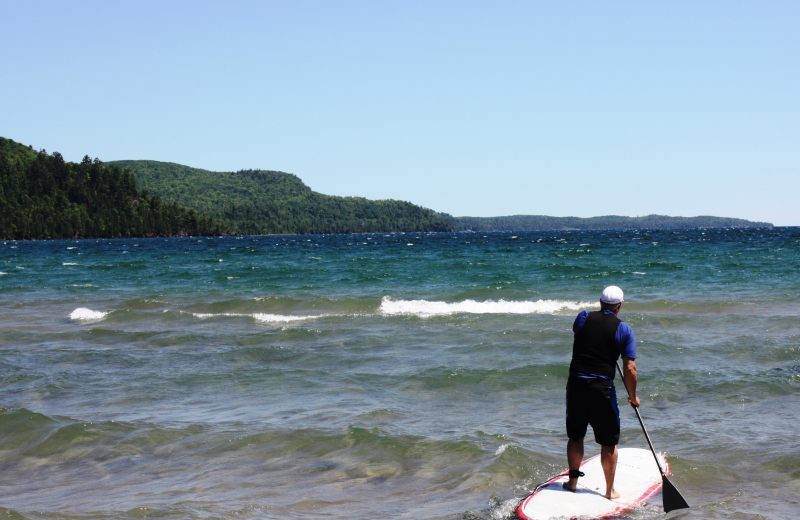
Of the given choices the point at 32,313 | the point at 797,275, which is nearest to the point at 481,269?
the point at 797,275

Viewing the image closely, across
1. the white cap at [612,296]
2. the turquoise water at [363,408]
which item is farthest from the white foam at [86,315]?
the white cap at [612,296]

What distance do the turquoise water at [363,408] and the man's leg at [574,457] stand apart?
0.60m

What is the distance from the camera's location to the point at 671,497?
7.73 m

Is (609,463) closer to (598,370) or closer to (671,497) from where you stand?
(671,497)

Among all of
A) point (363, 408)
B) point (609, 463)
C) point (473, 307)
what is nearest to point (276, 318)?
point (473, 307)

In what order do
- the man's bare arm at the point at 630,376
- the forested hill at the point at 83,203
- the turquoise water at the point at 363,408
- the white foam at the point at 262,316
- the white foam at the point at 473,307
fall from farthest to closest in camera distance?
1. the forested hill at the point at 83,203
2. the white foam at the point at 473,307
3. the white foam at the point at 262,316
4. the turquoise water at the point at 363,408
5. the man's bare arm at the point at 630,376

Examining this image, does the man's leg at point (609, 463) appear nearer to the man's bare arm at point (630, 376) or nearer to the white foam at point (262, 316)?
the man's bare arm at point (630, 376)

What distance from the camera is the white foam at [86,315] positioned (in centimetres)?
2432

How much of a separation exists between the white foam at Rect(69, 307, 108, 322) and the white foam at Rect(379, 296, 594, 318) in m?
8.62

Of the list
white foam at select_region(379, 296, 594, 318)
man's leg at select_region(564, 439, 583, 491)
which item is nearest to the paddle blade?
man's leg at select_region(564, 439, 583, 491)

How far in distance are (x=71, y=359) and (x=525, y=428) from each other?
33.6 ft

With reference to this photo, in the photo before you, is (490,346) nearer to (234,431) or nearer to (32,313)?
(234,431)

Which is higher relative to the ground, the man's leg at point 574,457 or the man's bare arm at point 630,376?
the man's bare arm at point 630,376

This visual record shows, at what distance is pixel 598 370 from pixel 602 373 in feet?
0.15
